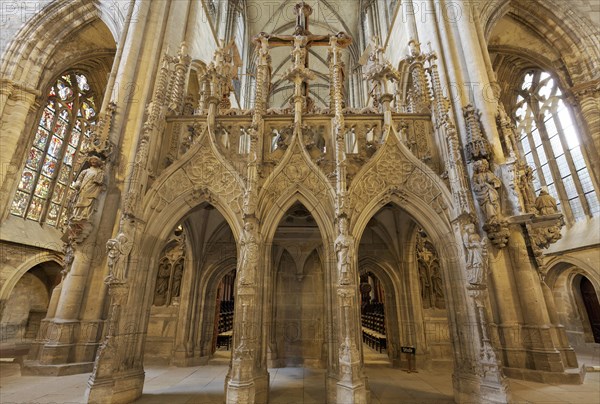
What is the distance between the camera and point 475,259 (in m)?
5.09

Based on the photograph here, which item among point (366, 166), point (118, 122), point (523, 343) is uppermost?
point (118, 122)

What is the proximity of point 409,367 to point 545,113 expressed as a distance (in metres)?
13.8

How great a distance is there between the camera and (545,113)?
13758mm

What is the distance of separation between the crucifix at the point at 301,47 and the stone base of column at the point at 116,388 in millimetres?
6417

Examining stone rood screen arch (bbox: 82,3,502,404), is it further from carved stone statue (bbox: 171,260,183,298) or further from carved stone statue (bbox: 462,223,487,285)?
carved stone statue (bbox: 171,260,183,298)

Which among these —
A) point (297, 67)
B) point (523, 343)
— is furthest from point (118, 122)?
point (523, 343)

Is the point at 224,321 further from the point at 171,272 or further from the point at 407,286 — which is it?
the point at 407,286

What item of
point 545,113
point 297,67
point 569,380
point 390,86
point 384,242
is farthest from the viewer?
point 545,113

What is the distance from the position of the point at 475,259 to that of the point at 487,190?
205 cm

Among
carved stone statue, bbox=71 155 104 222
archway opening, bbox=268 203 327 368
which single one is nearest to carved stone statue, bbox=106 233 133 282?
carved stone statue, bbox=71 155 104 222

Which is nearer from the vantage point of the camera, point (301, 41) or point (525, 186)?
point (525, 186)

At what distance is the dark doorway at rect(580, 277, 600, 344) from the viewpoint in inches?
452

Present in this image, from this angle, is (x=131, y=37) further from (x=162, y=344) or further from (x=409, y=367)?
(x=409, y=367)

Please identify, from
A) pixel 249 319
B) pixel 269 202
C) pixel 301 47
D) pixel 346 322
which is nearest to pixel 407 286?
pixel 346 322
